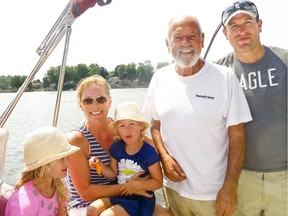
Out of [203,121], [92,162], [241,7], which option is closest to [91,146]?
[92,162]

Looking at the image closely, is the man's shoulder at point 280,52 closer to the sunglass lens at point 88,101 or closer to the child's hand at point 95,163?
the sunglass lens at point 88,101

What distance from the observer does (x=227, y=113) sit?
226 centimetres

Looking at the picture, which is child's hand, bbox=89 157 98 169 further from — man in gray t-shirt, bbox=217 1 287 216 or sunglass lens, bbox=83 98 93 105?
man in gray t-shirt, bbox=217 1 287 216

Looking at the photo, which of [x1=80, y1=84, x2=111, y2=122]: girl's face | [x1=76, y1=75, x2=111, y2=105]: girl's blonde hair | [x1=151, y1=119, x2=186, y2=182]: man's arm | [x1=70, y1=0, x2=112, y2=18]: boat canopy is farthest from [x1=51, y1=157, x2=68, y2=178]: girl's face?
[x1=70, y1=0, x2=112, y2=18]: boat canopy

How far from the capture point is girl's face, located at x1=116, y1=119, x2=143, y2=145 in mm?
2455

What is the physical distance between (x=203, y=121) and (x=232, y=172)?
1.25ft

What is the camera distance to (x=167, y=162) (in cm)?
240

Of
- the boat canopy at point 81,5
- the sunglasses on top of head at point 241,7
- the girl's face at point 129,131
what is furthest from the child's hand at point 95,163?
the sunglasses on top of head at point 241,7

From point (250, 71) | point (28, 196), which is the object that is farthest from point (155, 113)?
point (28, 196)

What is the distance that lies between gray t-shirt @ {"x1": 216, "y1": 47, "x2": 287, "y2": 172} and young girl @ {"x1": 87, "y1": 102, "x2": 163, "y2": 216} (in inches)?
28.2

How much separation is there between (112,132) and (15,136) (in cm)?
1741

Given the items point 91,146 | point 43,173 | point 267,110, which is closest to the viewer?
point 43,173

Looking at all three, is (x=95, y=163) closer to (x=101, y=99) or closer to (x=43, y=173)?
(x=43, y=173)

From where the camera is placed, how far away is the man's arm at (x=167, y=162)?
7.74 feet
